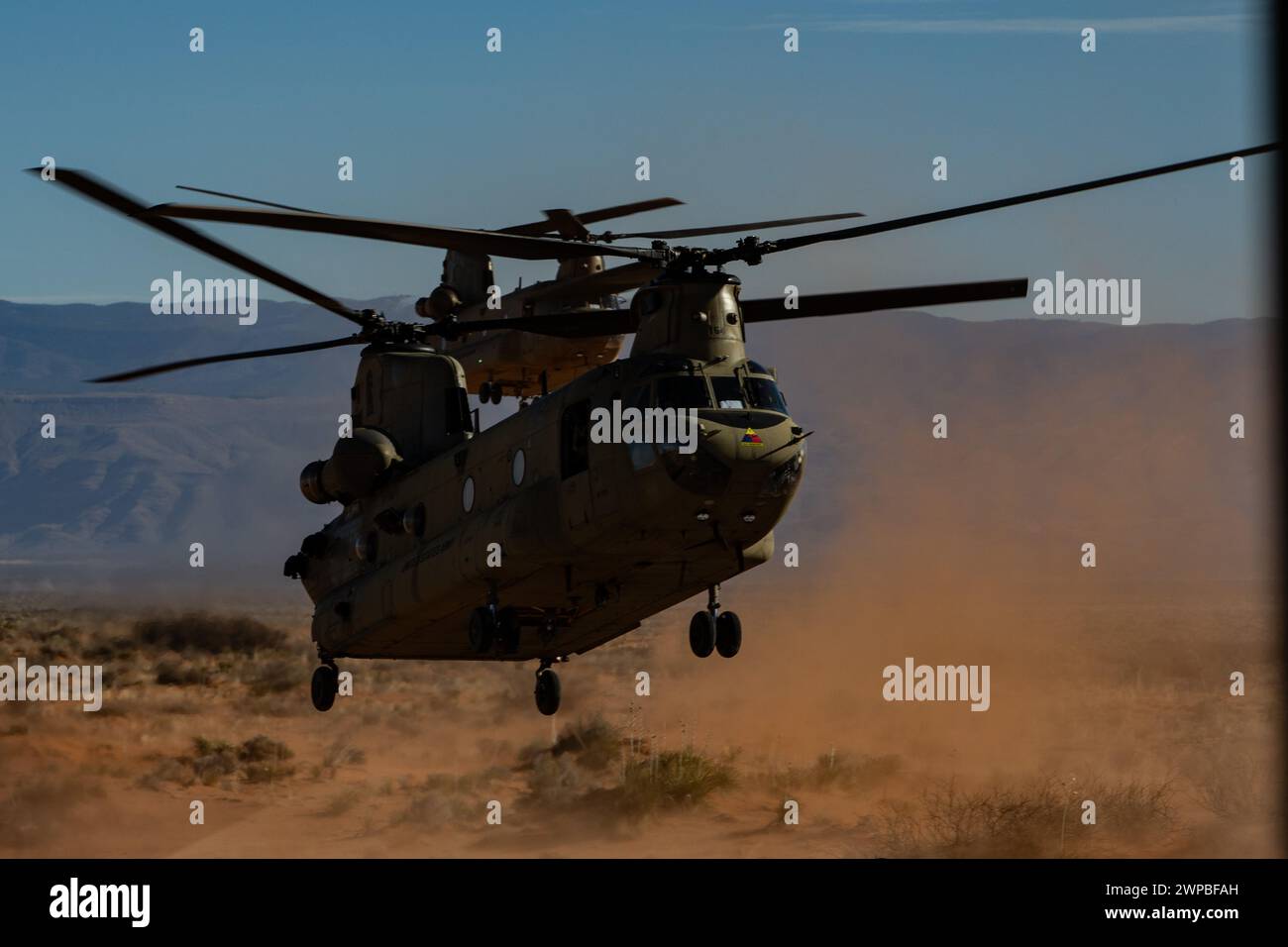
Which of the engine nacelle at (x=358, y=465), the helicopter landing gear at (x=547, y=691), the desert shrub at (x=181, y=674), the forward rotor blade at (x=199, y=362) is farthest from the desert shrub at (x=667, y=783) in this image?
the desert shrub at (x=181, y=674)

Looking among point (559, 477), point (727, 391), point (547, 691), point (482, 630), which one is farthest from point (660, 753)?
point (727, 391)

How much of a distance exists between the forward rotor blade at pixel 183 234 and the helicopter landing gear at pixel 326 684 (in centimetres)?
533

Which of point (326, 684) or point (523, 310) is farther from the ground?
point (523, 310)

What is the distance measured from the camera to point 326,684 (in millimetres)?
29281

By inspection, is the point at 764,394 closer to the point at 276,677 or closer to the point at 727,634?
the point at 727,634

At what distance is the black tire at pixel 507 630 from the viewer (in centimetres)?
2445

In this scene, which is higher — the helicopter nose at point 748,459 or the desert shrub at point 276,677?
the helicopter nose at point 748,459

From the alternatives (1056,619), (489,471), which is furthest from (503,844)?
(1056,619)

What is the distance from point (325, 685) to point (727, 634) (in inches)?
341

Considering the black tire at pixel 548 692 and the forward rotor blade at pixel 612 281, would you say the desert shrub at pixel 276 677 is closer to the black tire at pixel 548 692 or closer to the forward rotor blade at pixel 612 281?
the forward rotor blade at pixel 612 281

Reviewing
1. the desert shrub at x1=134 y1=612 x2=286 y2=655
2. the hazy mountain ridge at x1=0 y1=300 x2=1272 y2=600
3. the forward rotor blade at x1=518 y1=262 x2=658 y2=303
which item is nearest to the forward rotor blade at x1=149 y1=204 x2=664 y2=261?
the forward rotor blade at x1=518 y1=262 x2=658 y2=303

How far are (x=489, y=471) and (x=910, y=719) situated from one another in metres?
22.3

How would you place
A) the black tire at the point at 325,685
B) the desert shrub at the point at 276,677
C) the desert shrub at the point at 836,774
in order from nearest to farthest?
the black tire at the point at 325,685, the desert shrub at the point at 836,774, the desert shrub at the point at 276,677

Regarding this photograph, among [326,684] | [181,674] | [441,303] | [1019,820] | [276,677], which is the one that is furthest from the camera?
[276,677]
